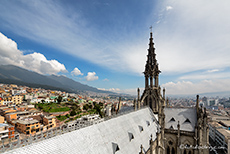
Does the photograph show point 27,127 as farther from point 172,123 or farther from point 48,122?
point 172,123

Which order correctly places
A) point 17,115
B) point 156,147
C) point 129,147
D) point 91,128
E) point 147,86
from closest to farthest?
point 91,128, point 129,147, point 156,147, point 147,86, point 17,115

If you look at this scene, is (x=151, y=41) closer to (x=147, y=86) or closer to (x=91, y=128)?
(x=147, y=86)

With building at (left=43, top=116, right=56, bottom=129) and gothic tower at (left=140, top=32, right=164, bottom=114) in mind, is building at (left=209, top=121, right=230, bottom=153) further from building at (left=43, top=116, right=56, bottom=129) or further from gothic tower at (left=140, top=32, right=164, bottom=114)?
building at (left=43, top=116, right=56, bottom=129)

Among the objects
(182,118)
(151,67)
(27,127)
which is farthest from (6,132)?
(182,118)

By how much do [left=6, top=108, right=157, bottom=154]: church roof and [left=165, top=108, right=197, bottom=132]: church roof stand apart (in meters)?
10.8

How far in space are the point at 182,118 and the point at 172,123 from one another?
9.43 feet

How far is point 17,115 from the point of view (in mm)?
68375

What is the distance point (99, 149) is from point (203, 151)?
80.1 ft

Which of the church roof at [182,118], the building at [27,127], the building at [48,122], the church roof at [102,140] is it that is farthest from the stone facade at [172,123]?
the building at [48,122]

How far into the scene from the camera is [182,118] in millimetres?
27953

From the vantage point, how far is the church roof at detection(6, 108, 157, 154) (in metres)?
9.38

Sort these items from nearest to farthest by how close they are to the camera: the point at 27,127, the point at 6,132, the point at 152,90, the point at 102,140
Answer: the point at 102,140 → the point at 152,90 → the point at 6,132 → the point at 27,127

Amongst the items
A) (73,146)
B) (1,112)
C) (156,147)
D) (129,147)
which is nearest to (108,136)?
(129,147)

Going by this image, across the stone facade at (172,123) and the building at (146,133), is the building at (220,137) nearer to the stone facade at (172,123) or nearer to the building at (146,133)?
the stone facade at (172,123)
